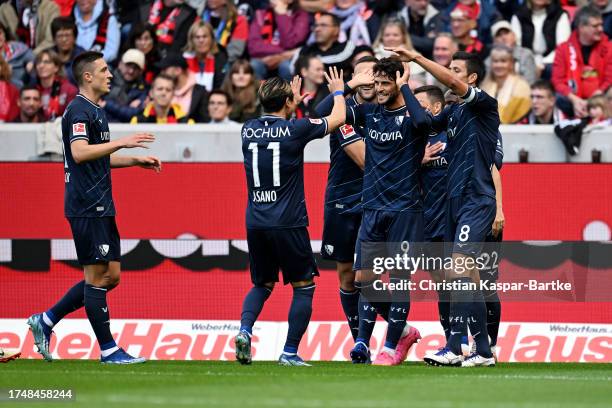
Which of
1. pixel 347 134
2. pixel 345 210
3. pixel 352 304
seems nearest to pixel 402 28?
pixel 345 210

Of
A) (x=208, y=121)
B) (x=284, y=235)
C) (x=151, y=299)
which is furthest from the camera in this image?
(x=208, y=121)

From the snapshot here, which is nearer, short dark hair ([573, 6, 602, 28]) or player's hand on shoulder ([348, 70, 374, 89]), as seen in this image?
player's hand on shoulder ([348, 70, 374, 89])

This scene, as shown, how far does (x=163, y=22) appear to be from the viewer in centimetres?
2011

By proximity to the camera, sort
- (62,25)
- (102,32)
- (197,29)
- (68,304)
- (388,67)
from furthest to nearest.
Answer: (102,32)
(62,25)
(197,29)
(68,304)
(388,67)

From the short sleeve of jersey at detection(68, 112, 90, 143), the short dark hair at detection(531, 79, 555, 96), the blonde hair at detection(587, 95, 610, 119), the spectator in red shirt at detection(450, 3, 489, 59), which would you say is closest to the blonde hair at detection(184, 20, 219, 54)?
the spectator in red shirt at detection(450, 3, 489, 59)

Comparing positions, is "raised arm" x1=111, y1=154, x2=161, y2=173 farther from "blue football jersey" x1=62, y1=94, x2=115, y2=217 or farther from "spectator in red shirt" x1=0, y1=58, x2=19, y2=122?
"spectator in red shirt" x1=0, y1=58, x2=19, y2=122

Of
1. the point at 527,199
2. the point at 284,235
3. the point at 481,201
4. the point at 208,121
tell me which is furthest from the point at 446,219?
the point at 208,121

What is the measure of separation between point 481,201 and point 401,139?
0.90 meters

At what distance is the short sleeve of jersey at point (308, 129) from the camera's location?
11.5m

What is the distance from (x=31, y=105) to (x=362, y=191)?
7750 millimetres

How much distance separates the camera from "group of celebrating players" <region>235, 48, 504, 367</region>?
38.0 ft

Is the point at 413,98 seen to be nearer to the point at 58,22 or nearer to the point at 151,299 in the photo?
the point at 151,299

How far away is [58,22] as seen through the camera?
1995cm

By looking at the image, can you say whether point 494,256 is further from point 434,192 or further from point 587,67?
point 587,67
